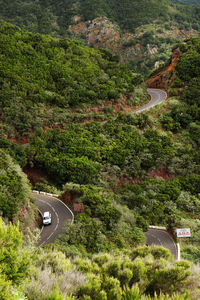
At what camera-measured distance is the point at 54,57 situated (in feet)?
130

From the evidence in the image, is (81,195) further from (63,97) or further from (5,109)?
(63,97)

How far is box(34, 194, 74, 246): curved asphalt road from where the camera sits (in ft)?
52.1

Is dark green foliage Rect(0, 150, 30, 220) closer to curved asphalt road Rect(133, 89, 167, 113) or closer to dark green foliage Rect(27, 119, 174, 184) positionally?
dark green foliage Rect(27, 119, 174, 184)

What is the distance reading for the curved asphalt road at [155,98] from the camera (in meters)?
41.3

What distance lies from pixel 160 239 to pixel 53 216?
27.5 feet

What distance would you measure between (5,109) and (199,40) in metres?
43.9

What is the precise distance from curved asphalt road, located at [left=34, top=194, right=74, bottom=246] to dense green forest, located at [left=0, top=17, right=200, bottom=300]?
0.94 m

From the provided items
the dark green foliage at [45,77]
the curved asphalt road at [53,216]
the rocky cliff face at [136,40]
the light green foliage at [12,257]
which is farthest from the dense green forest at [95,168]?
the rocky cliff face at [136,40]

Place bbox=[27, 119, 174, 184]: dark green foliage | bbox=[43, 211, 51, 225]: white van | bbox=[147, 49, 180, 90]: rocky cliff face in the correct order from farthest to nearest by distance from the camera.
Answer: bbox=[147, 49, 180, 90]: rocky cliff face → bbox=[27, 119, 174, 184]: dark green foliage → bbox=[43, 211, 51, 225]: white van

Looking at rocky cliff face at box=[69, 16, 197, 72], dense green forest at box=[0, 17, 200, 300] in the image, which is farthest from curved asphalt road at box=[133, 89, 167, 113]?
rocky cliff face at box=[69, 16, 197, 72]

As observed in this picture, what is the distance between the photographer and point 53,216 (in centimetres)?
1852

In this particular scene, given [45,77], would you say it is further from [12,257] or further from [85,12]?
[85,12]

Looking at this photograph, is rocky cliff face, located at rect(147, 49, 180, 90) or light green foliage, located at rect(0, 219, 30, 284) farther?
rocky cliff face, located at rect(147, 49, 180, 90)

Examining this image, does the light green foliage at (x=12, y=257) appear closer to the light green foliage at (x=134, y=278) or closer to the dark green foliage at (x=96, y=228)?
the light green foliage at (x=134, y=278)
